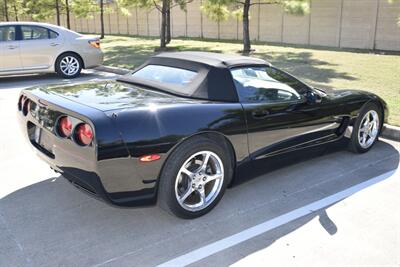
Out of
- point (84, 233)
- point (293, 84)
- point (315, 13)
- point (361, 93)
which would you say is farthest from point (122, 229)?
point (315, 13)

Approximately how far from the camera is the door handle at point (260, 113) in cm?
393

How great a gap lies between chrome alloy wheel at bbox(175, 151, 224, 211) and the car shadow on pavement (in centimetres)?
16

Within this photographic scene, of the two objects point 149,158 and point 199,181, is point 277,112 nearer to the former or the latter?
point 199,181

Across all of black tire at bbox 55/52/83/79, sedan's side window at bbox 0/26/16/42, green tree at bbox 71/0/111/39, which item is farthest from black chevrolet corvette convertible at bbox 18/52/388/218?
green tree at bbox 71/0/111/39

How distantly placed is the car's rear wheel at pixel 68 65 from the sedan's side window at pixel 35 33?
1.98ft

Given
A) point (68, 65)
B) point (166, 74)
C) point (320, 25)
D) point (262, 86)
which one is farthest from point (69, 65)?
point (320, 25)

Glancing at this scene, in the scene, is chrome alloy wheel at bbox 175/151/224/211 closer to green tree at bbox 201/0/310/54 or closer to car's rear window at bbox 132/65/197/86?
car's rear window at bbox 132/65/197/86

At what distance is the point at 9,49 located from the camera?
33.4ft

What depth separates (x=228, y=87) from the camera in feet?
12.8

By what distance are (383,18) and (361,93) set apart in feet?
45.7

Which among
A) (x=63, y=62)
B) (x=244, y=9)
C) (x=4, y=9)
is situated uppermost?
(x=4, y=9)

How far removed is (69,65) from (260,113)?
8.26 metres

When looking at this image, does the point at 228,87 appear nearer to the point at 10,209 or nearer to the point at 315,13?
the point at 10,209

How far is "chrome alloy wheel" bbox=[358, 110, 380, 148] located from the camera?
204 inches
